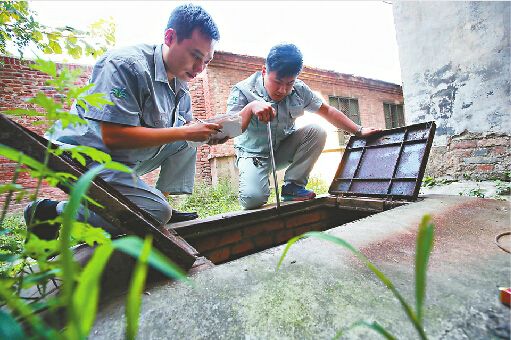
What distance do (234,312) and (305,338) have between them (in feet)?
0.86

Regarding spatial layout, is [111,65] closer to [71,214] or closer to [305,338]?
[71,214]

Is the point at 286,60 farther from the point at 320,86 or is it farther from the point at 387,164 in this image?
the point at 320,86

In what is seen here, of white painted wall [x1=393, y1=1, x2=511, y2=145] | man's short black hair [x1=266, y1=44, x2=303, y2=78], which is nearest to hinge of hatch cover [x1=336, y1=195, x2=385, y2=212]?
man's short black hair [x1=266, y1=44, x2=303, y2=78]

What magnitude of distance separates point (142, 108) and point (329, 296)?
1.70 meters

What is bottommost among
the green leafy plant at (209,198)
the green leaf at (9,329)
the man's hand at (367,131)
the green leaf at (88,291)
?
the green leafy plant at (209,198)

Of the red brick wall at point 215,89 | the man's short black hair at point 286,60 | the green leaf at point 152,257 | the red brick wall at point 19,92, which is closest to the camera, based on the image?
the green leaf at point 152,257

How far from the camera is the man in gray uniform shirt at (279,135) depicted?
2717 millimetres

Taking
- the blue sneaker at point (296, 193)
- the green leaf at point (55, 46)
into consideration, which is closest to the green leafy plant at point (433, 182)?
the blue sneaker at point (296, 193)

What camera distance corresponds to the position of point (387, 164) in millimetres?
2604

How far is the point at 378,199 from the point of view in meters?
2.44

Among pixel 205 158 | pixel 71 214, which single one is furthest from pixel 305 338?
pixel 205 158

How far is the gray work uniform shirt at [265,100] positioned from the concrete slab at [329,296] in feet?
5.76

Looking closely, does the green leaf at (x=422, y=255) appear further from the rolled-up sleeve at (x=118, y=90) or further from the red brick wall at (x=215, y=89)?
the red brick wall at (x=215, y=89)

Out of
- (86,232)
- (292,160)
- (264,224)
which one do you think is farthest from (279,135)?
(86,232)
